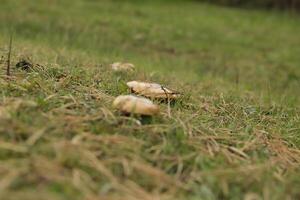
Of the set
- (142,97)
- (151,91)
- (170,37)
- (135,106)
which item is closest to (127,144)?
(135,106)

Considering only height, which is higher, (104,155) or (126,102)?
(126,102)

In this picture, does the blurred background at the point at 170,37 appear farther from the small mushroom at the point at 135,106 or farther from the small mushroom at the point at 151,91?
the small mushroom at the point at 135,106

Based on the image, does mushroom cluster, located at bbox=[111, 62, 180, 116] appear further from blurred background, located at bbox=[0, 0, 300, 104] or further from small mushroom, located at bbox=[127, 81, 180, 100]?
blurred background, located at bbox=[0, 0, 300, 104]

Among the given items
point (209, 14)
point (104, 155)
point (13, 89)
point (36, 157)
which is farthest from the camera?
point (209, 14)

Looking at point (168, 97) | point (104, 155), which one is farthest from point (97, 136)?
point (168, 97)

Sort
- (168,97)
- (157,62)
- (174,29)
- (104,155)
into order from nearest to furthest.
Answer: (104,155) → (168,97) → (157,62) → (174,29)

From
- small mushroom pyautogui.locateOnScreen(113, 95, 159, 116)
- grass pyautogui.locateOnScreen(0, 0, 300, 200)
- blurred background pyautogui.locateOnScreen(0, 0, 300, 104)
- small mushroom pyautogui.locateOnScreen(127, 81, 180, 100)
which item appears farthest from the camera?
blurred background pyautogui.locateOnScreen(0, 0, 300, 104)

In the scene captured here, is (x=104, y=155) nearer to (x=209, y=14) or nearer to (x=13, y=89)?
(x=13, y=89)

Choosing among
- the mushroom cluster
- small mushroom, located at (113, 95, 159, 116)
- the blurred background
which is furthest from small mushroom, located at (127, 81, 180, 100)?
the blurred background

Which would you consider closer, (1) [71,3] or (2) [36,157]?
(2) [36,157]
